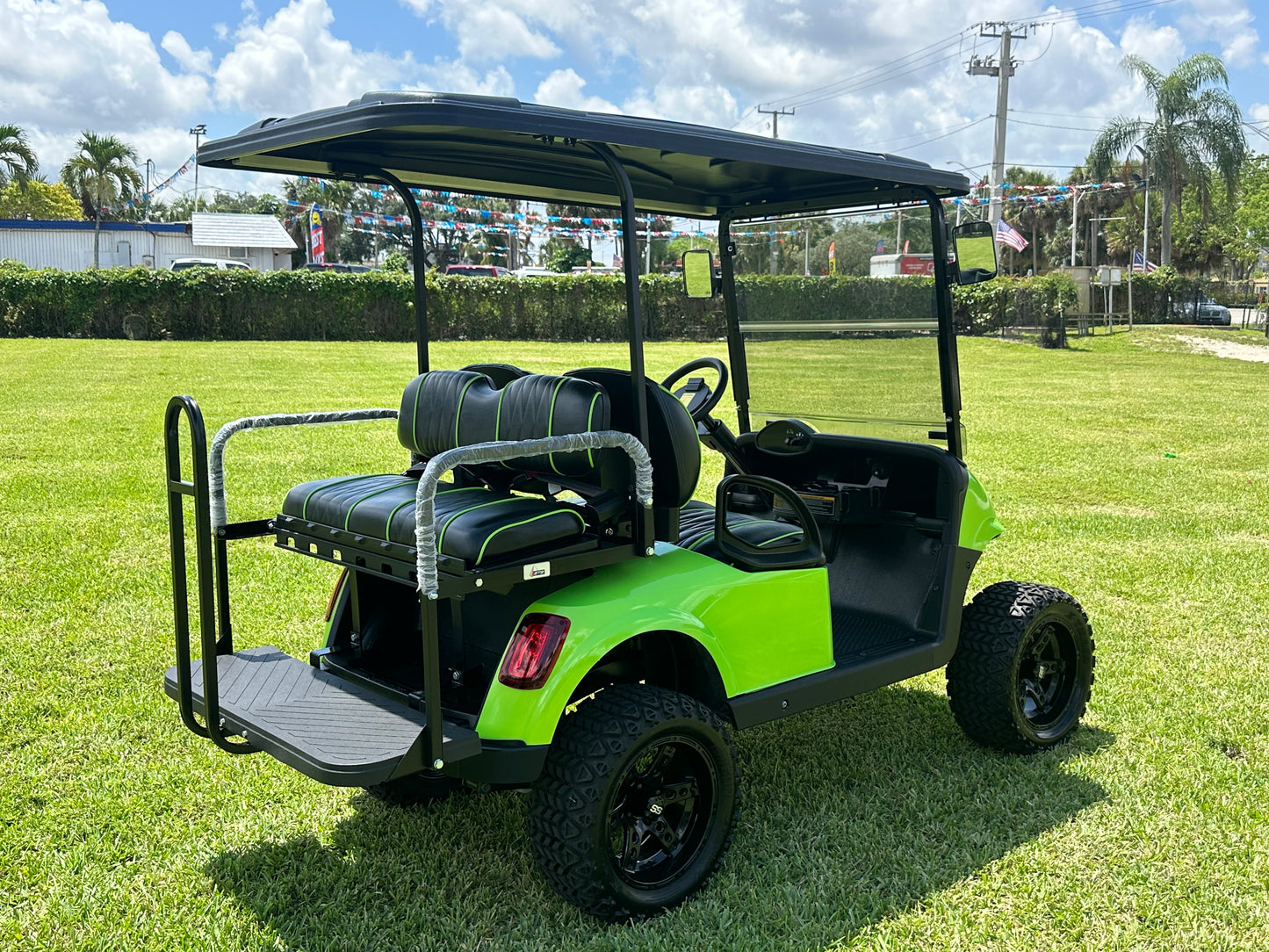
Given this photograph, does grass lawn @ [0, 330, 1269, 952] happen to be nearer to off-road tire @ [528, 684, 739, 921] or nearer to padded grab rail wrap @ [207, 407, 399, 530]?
off-road tire @ [528, 684, 739, 921]

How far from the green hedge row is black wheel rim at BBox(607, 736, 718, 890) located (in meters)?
17.4

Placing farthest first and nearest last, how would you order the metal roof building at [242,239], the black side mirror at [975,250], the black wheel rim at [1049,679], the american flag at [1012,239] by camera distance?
the metal roof building at [242,239] < the american flag at [1012,239] < the black wheel rim at [1049,679] < the black side mirror at [975,250]

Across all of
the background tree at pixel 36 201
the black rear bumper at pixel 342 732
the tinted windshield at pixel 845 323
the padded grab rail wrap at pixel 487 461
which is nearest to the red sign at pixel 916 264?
the tinted windshield at pixel 845 323

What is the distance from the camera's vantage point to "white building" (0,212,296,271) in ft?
131

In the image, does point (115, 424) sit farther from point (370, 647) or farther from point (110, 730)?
point (370, 647)

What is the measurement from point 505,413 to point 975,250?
5.04ft

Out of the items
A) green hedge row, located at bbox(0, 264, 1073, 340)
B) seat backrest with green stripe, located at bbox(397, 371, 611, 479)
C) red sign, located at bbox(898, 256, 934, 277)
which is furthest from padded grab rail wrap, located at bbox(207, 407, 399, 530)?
green hedge row, located at bbox(0, 264, 1073, 340)

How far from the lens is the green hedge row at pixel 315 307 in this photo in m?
21.2

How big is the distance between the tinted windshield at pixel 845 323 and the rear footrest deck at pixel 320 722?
6.36ft

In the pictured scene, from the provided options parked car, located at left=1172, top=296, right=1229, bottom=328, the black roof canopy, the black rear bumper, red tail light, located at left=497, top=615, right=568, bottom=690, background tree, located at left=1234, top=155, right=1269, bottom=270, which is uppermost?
background tree, located at left=1234, top=155, right=1269, bottom=270

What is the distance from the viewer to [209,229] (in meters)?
41.0

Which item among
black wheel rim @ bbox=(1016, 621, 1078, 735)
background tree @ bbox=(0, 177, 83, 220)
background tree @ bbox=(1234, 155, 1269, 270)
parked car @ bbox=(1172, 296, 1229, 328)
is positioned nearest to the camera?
black wheel rim @ bbox=(1016, 621, 1078, 735)

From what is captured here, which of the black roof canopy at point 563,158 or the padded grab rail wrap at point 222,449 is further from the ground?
the black roof canopy at point 563,158

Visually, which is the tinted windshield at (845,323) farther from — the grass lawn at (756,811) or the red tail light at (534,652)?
the red tail light at (534,652)
